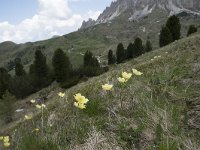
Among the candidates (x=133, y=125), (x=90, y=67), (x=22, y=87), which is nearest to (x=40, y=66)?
(x=22, y=87)

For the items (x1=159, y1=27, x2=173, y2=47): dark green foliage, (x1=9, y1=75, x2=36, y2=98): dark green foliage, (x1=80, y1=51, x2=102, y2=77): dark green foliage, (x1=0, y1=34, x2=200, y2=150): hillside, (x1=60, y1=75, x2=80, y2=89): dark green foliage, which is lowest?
(x1=9, y1=75, x2=36, y2=98): dark green foliage

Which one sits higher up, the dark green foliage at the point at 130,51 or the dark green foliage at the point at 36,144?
the dark green foliage at the point at 36,144

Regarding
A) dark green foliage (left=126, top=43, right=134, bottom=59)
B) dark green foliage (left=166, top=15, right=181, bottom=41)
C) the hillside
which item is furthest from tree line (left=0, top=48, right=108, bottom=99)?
the hillside

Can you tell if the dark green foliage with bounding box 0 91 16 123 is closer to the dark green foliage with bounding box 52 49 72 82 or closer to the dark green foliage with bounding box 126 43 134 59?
the dark green foliage with bounding box 52 49 72 82

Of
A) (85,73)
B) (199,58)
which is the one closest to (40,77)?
(85,73)

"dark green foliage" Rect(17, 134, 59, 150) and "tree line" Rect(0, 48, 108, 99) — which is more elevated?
"dark green foliage" Rect(17, 134, 59, 150)

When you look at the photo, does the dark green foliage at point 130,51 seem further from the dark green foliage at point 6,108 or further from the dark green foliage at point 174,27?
the dark green foliage at point 6,108

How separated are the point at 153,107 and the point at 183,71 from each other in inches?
120

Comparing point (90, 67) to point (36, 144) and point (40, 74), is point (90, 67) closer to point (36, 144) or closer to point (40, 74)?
point (40, 74)

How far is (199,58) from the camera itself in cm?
991

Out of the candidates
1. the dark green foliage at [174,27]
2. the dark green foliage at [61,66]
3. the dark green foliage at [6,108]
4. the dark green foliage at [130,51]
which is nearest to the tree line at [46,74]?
the dark green foliage at [61,66]

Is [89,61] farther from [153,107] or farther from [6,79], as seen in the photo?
[153,107]

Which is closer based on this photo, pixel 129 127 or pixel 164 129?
pixel 164 129

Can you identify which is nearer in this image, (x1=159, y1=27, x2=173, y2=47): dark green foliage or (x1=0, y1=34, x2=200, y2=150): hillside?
(x1=0, y1=34, x2=200, y2=150): hillside
